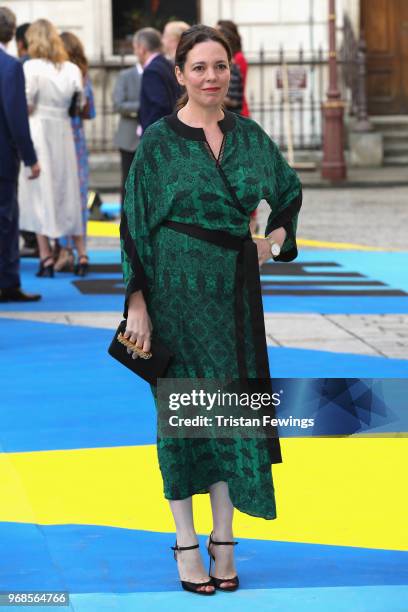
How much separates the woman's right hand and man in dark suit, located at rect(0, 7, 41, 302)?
19.1 ft

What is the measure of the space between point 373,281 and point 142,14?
14.4 meters

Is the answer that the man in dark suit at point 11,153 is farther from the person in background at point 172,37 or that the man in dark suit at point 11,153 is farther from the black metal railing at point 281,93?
the black metal railing at point 281,93

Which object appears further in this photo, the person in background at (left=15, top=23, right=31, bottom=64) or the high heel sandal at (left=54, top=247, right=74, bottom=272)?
the high heel sandal at (left=54, top=247, right=74, bottom=272)

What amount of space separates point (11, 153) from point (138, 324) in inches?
238

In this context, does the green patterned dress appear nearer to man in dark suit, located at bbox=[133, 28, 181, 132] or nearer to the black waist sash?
the black waist sash

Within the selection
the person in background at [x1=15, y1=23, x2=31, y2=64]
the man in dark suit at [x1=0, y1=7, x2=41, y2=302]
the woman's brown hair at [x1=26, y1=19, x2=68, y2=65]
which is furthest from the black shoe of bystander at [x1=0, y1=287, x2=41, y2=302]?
the person in background at [x1=15, y1=23, x2=31, y2=64]

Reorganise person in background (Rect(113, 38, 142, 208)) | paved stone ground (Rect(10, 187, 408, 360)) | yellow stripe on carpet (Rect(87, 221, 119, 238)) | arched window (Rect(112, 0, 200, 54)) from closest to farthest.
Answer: paved stone ground (Rect(10, 187, 408, 360))
person in background (Rect(113, 38, 142, 208))
yellow stripe on carpet (Rect(87, 221, 119, 238))
arched window (Rect(112, 0, 200, 54))

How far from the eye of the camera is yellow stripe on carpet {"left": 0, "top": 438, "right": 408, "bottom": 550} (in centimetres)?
543

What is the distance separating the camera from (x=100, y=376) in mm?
8219

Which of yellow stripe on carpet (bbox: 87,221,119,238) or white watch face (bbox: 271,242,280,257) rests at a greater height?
white watch face (bbox: 271,242,280,257)

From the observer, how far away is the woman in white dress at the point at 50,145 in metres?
11.6

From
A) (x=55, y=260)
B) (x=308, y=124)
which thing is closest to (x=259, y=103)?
(x=308, y=124)

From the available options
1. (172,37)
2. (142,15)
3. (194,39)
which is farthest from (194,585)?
(142,15)

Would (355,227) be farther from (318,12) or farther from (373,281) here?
(318,12)
